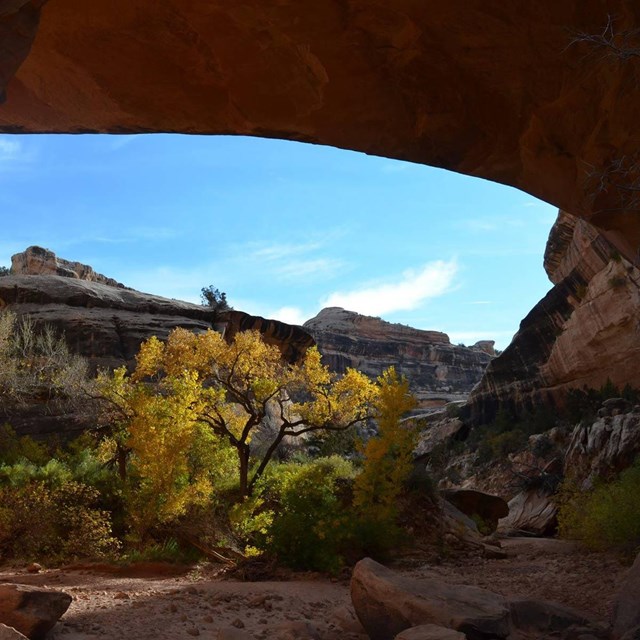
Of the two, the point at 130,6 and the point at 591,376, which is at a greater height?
the point at 130,6

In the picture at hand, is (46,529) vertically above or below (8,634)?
below

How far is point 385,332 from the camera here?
95062 millimetres

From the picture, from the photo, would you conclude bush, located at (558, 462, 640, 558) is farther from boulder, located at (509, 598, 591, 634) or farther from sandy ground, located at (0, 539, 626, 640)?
boulder, located at (509, 598, 591, 634)

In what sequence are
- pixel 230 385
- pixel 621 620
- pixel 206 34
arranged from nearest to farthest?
pixel 621 620
pixel 206 34
pixel 230 385

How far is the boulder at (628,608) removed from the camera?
4.68 metres

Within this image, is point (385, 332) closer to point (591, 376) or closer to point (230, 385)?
point (591, 376)

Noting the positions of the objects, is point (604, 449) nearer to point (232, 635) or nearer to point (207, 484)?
point (207, 484)

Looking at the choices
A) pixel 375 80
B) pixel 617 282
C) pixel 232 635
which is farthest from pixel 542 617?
pixel 617 282

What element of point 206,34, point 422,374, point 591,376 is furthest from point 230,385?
point 422,374

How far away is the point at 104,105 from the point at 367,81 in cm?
320

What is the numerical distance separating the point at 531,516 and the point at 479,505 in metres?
2.44

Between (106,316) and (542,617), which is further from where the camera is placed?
(106,316)

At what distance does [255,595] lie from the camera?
6.89 metres

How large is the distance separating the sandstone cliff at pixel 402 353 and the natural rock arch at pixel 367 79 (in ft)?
236
